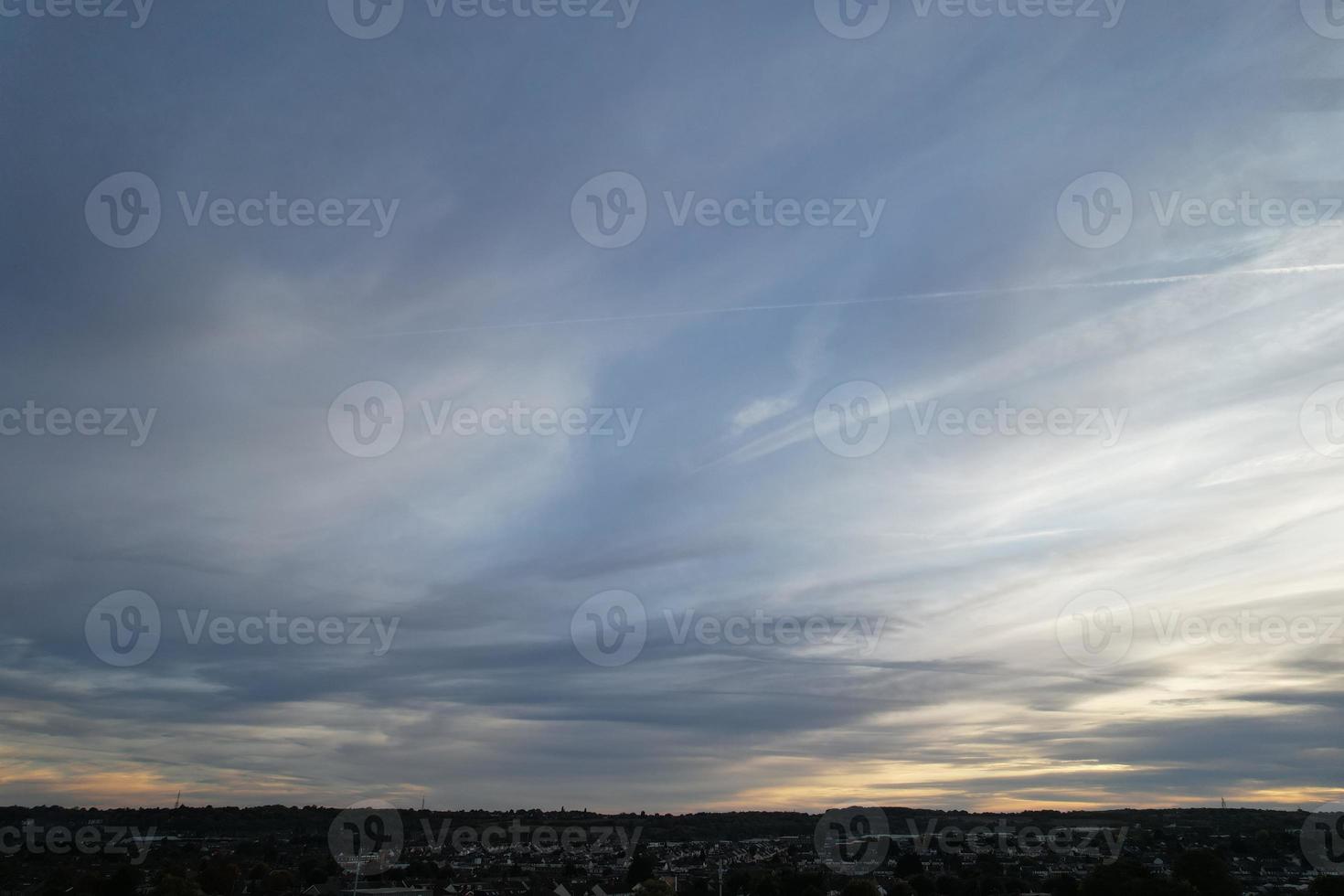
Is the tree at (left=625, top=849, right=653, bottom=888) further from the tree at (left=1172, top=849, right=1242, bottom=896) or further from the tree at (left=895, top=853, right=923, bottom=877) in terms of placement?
Result: the tree at (left=1172, top=849, right=1242, bottom=896)

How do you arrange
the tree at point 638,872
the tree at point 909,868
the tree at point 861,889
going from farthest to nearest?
the tree at point 909,868, the tree at point 638,872, the tree at point 861,889

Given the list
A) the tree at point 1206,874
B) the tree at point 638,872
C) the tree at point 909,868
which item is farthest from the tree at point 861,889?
the tree at point 909,868

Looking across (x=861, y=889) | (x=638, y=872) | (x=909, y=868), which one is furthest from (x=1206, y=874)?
(x=638, y=872)

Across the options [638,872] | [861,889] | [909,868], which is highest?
[861,889]

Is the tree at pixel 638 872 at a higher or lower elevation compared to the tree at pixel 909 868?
higher

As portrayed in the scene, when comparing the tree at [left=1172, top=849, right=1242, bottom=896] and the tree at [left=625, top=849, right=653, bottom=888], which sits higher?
the tree at [left=1172, top=849, right=1242, bottom=896]

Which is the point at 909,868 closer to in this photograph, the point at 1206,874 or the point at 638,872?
the point at 638,872

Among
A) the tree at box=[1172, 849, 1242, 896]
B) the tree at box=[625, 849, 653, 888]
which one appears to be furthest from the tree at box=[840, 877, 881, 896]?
the tree at box=[625, 849, 653, 888]

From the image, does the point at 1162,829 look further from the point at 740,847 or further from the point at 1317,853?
the point at 740,847

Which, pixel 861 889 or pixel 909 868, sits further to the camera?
pixel 909 868

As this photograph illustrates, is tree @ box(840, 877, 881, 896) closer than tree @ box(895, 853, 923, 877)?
Yes

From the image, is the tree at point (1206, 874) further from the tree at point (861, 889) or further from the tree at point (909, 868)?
the tree at point (909, 868)

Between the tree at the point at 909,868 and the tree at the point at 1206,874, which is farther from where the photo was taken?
the tree at the point at 909,868
